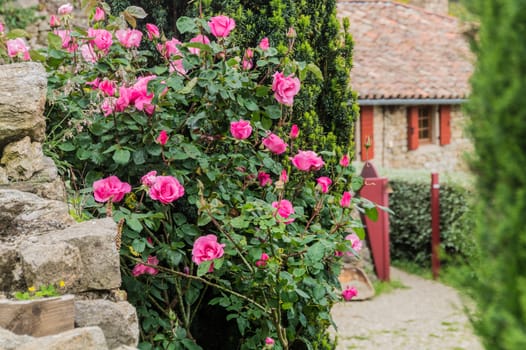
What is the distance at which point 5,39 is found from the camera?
4098mm

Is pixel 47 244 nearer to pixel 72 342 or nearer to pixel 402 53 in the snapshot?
pixel 72 342

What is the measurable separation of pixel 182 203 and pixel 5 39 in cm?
137

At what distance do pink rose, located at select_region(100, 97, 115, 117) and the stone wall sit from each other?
366 millimetres

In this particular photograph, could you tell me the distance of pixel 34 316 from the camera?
2.42 metres

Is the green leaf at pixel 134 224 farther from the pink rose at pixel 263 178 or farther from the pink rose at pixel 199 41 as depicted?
the pink rose at pixel 199 41

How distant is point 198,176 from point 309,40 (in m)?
1.18

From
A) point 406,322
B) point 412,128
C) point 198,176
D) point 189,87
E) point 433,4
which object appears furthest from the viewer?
point 433,4

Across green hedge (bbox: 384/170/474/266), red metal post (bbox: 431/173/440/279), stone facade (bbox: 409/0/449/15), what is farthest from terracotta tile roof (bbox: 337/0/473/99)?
red metal post (bbox: 431/173/440/279)

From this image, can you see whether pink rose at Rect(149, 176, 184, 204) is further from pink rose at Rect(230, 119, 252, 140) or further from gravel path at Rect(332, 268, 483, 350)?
gravel path at Rect(332, 268, 483, 350)

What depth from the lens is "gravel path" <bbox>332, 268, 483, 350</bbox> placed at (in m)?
6.72

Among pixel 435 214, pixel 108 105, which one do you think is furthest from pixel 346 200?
pixel 435 214

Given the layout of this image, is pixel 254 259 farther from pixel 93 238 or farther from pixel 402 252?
pixel 402 252

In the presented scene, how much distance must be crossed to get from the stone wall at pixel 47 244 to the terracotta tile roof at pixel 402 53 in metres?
11.1

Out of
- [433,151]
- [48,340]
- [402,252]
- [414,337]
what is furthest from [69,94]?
[433,151]
